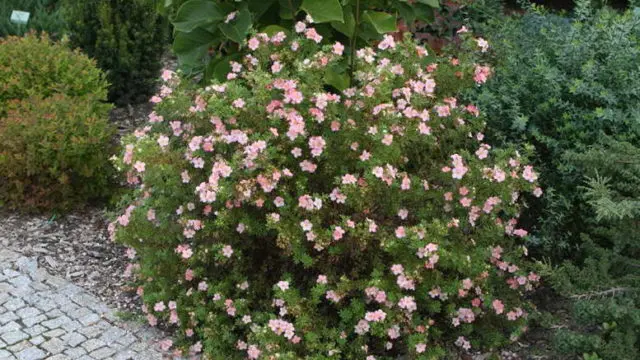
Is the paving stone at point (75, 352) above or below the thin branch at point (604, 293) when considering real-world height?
below

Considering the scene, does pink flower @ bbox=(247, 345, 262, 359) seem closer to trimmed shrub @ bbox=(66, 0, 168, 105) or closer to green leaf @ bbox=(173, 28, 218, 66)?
green leaf @ bbox=(173, 28, 218, 66)

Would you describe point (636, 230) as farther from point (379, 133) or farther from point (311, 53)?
point (311, 53)

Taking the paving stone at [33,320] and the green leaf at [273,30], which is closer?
the paving stone at [33,320]

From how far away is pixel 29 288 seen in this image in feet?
12.2

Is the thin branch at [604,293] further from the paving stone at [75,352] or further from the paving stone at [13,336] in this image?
the paving stone at [13,336]

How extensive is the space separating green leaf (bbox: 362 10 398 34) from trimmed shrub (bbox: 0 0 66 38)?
106 inches

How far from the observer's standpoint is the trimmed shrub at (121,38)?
5.29 m

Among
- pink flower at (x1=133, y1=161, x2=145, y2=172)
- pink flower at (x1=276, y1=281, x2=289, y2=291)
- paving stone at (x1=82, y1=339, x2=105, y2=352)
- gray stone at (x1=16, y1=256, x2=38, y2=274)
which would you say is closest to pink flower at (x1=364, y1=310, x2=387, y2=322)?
pink flower at (x1=276, y1=281, x2=289, y2=291)

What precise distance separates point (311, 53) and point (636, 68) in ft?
4.73

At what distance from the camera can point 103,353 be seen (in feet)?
10.8

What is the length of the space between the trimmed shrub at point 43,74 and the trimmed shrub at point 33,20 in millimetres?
996

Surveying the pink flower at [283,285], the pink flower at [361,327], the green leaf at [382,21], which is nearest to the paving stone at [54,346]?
the pink flower at [283,285]


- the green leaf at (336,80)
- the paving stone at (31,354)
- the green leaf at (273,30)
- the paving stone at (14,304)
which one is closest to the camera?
the paving stone at (31,354)

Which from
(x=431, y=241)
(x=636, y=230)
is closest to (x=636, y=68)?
(x=636, y=230)
